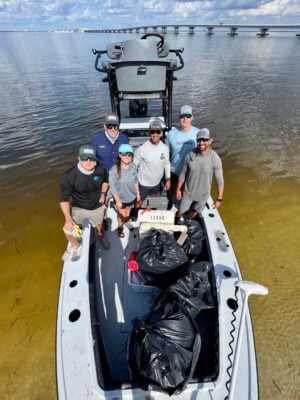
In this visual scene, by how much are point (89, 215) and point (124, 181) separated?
0.71 m

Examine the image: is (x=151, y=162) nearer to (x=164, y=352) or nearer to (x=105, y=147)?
(x=105, y=147)

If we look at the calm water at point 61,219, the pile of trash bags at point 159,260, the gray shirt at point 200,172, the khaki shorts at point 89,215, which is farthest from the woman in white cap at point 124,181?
the calm water at point 61,219

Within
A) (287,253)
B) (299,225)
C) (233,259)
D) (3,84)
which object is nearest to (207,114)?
(299,225)

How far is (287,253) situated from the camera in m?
4.09

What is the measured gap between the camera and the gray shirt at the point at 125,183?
3.28 m

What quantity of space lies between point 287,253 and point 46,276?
417 cm

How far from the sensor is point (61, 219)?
5.20 meters

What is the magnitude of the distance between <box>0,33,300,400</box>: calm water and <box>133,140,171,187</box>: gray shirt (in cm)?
204

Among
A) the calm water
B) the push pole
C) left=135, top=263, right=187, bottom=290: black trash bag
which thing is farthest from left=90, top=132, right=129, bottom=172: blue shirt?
the push pole

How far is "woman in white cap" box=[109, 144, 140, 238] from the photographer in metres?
3.13

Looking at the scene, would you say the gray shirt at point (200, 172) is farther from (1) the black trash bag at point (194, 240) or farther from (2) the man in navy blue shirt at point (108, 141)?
(2) the man in navy blue shirt at point (108, 141)

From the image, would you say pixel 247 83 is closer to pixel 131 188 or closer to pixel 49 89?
pixel 49 89

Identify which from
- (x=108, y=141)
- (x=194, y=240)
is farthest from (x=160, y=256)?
(x=108, y=141)

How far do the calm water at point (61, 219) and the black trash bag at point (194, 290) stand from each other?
120 cm
